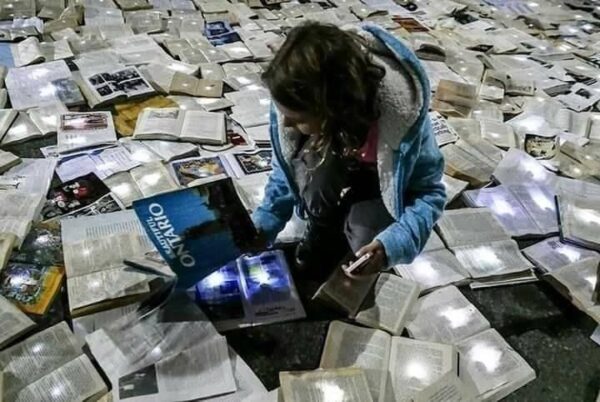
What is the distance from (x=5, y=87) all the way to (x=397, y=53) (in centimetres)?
136

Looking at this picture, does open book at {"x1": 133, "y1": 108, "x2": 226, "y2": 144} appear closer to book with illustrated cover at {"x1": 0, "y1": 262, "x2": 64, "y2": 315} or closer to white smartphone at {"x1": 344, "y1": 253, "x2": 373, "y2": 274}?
book with illustrated cover at {"x1": 0, "y1": 262, "x2": 64, "y2": 315}

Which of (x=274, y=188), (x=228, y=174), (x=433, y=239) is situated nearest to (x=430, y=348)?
(x=433, y=239)

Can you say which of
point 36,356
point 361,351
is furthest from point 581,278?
point 36,356

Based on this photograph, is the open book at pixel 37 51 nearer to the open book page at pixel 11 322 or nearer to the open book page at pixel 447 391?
the open book page at pixel 11 322

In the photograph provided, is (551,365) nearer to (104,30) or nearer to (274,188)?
(274,188)

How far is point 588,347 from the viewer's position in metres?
1.20

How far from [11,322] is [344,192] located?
2.27 ft

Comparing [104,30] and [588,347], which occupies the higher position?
[104,30]

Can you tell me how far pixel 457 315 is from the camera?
3.97 feet

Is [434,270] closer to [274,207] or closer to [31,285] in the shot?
[274,207]

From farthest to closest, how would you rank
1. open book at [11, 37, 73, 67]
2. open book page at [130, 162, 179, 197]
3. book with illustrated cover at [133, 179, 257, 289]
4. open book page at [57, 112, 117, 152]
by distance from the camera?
1. open book at [11, 37, 73, 67]
2. open book page at [57, 112, 117, 152]
3. open book page at [130, 162, 179, 197]
4. book with illustrated cover at [133, 179, 257, 289]

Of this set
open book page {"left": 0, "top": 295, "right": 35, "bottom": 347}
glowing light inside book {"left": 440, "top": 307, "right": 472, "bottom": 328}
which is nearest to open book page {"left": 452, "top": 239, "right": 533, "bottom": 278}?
glowing light inside book {"left": 440, "top": 307, "right": 472, "bottom": 328}

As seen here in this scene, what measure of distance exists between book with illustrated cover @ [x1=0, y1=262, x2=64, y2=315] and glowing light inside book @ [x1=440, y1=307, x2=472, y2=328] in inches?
32.4

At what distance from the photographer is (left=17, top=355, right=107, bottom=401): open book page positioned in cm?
98
